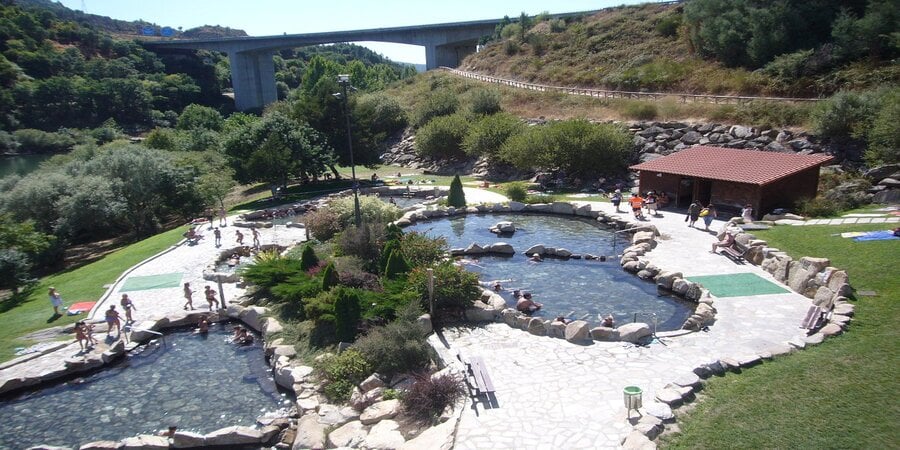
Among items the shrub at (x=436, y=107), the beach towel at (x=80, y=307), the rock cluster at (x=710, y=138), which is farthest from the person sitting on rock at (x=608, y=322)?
the shrub at (x=436, y=107)

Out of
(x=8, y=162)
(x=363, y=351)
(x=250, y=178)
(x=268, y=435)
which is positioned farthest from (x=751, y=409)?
→ (x=8, y=162)

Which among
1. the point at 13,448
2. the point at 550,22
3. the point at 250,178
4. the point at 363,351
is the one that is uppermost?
the point at 550,22

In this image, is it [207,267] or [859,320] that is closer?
[859,320]

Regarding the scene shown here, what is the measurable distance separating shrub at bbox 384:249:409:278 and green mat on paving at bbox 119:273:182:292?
912 centimetres

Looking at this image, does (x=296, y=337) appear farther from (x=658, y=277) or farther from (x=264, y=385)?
(x=658, y=277)

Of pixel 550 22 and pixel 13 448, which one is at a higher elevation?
pixel 550 22

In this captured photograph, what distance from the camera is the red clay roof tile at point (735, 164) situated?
25125mm

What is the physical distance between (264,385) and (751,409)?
1146 centimetres

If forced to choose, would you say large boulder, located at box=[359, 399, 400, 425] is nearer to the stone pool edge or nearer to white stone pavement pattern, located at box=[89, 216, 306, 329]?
the stone pool edge

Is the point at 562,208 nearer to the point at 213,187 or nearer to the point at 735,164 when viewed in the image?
the point at 735,164

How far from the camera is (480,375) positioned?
12.0 meters

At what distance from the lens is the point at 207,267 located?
23016mm

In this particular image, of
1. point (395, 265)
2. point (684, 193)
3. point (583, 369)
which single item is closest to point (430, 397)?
point (583, 369)

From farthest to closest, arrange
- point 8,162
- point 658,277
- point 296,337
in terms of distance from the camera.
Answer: point 8,162, point 658,277, point 296,337
